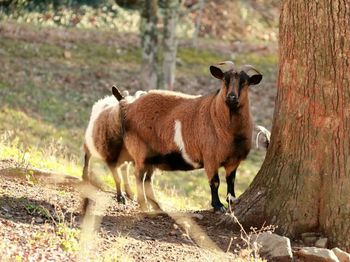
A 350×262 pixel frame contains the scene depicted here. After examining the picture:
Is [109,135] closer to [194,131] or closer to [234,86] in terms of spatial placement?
[194,131]

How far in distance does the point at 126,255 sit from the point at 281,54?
294 cm

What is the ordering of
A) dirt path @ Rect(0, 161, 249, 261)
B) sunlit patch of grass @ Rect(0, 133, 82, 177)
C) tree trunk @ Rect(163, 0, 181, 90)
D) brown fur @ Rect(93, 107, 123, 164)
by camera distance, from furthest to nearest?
tree trunk @ Rect(163, 0, 181, 90) < sunlit patch of grass @ Rect(0, 133, 82, 177) < brown fur @ Rect(93, 107, 123, 164) < dirt path @ Rect(0, 161, 249, 261)

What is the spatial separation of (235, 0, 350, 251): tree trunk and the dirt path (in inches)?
29.0

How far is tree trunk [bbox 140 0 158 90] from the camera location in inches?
931

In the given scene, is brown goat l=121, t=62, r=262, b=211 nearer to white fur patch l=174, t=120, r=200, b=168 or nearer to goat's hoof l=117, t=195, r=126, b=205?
white fur patch l=174, t=120, r=200, b=168

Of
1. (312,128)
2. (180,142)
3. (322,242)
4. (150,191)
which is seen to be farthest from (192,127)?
(322,242)

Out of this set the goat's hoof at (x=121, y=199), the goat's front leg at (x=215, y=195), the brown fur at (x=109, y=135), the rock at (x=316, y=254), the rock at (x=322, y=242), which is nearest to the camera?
the rock at (x=316, y=254)

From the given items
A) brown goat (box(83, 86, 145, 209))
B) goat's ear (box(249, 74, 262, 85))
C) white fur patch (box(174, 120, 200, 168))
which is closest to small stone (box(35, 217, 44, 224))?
brown goat (box(83, 86, 145, 209))

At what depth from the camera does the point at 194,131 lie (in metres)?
10.5

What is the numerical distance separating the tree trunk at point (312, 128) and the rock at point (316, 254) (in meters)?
0.67

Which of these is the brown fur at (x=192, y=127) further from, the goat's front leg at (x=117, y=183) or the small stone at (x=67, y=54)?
the small stone at (x=67, y=54)

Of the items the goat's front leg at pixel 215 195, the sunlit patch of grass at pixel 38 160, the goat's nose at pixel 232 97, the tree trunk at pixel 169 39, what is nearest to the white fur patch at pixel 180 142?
the goat's front leg at pixel 215 195

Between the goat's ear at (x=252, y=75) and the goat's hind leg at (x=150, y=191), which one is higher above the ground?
the goat's ear at (x=252, y=75)

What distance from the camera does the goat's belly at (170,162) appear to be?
10.6 meters
